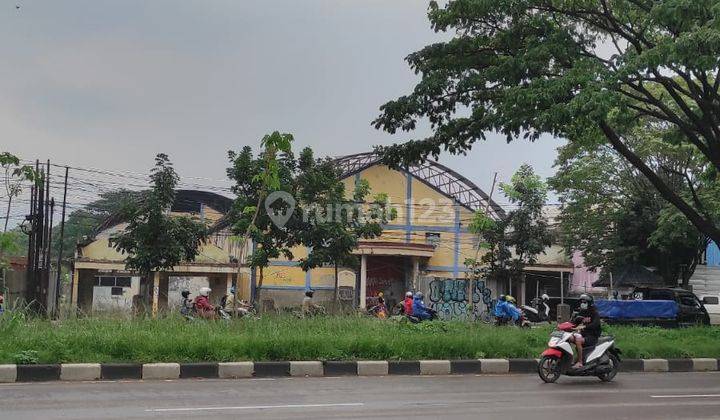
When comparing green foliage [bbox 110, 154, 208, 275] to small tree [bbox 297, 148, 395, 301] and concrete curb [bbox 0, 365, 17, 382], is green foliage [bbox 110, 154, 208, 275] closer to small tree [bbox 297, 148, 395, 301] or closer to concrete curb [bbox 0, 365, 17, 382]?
small tree [bbox 297, 148, 395, 301]

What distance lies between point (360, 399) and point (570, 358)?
13.4 ft

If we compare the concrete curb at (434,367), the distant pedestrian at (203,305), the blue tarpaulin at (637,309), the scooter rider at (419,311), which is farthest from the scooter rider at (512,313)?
the concrete curb at (434,367)

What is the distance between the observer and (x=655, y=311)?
2492 centimetres

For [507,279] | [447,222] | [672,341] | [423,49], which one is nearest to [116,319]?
[423,49]

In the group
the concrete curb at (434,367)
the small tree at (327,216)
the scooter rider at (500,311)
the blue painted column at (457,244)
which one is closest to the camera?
the concrete curb at (434,367)

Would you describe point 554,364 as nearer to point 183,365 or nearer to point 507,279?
point 183,365

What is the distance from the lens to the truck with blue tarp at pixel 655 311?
24.5m

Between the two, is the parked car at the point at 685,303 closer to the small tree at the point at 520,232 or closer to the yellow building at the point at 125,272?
the small tree at the point at 520,232

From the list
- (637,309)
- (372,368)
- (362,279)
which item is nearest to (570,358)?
(372,368)

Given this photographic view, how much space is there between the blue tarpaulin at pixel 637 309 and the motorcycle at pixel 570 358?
13.1 m

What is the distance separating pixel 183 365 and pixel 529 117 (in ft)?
24.3

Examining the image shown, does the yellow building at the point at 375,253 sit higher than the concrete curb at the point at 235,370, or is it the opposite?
the yellow building at the point at 375,253

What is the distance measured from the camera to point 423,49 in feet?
53.9

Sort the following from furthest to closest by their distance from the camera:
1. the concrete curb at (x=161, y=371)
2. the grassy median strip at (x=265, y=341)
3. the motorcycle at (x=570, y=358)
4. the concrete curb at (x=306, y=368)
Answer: the concrete curb at (x=306, y=368)
the motorcycle at (x=570, y=358)
the grassy median strip at (x=265, y=341)
the concrete curb at (x=161, y=371)
